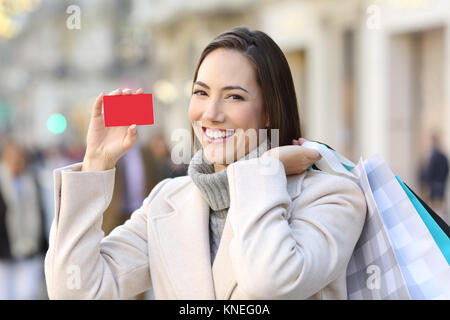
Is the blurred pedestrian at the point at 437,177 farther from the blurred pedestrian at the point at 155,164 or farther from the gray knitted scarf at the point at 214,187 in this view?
the gray knitted scarf at the point at 214,187

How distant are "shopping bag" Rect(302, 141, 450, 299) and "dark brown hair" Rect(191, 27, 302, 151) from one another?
128 millimetres

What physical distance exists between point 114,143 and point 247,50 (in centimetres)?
54

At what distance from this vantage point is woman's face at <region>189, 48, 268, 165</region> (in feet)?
7.09

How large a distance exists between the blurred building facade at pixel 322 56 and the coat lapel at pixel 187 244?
18.2ft

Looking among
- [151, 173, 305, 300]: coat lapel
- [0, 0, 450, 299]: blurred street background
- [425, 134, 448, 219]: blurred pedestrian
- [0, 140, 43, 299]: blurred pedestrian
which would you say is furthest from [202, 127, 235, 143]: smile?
[425, 134, 448, 219]: blurred pedestrian

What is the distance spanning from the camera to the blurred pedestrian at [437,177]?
389 inches

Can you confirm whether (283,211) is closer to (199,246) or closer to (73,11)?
(199,246)

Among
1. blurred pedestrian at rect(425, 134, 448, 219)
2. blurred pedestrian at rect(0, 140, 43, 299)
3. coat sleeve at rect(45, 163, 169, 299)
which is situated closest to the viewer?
coat sleeve at rect(45, 163, 169, 299)

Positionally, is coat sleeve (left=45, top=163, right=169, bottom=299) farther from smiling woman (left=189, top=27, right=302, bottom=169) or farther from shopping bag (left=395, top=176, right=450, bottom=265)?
shopping bag (left=395, top=176, right=450, bottom=265)

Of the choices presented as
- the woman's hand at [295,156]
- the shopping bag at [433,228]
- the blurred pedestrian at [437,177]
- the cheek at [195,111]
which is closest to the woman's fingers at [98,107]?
the cheek at [195,111]

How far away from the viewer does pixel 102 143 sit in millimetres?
2107

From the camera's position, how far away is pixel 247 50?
2.19m

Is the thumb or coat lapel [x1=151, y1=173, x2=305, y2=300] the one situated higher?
the thumb

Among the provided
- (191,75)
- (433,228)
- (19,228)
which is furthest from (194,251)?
(191,75)
